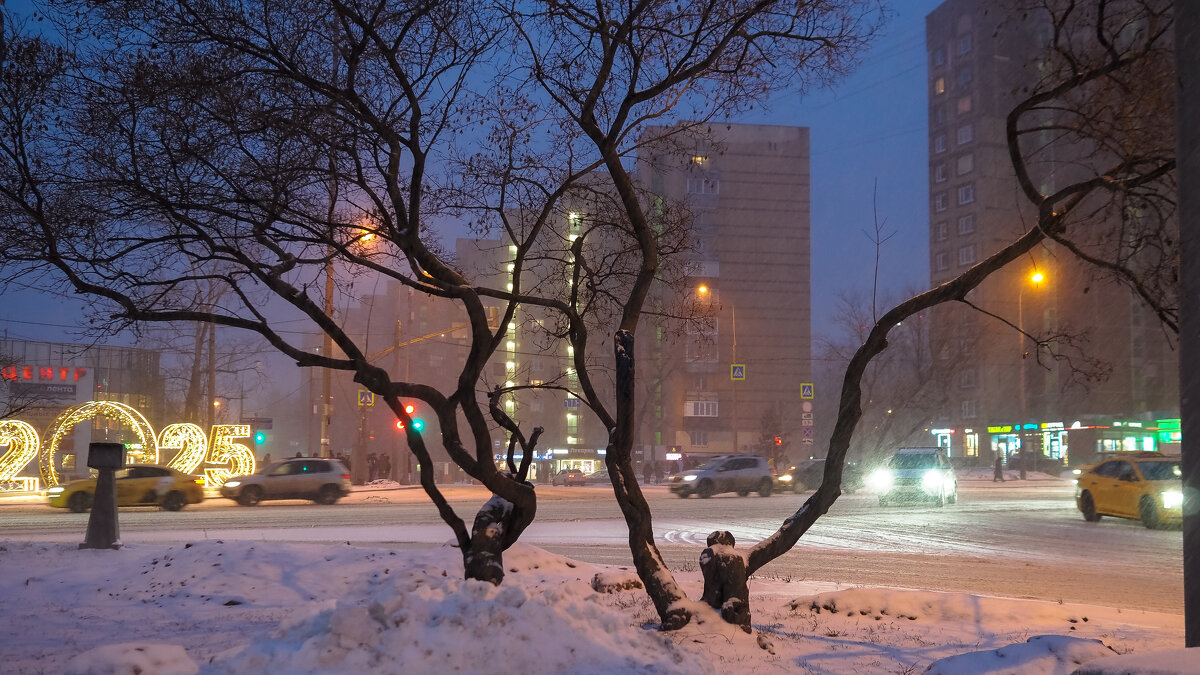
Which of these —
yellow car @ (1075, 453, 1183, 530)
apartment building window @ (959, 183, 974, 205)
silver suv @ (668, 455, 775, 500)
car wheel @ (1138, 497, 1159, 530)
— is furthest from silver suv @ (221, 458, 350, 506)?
apartment building window @ (959, 183, 974, 205)

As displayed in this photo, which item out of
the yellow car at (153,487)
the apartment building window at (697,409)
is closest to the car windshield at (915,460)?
the yellow car at (153,487)

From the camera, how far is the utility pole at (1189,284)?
534cm

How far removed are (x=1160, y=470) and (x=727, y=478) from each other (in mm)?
15489

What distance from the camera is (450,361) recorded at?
105375mm

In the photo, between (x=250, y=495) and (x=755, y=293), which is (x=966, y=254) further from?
(x=250, y=495)

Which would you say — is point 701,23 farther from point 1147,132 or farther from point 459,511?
point 459,511

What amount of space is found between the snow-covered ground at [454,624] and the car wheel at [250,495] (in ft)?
57.0

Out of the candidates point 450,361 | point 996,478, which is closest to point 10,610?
point 996,478

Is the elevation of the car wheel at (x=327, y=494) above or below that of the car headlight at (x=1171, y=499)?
below

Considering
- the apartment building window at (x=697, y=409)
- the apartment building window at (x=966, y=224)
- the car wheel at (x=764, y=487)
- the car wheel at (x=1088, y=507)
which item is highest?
the apartment building window at (x=966, y=224)

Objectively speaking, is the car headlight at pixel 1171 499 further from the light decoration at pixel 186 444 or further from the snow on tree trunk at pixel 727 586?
the light decoration at pixel 186 444

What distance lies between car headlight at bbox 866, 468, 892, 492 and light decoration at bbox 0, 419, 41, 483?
28.5 m

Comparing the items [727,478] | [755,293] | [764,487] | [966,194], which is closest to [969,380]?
Answer: [966,194]

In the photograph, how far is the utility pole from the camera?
17.5ft
